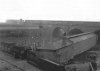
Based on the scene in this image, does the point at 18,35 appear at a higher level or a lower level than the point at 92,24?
lower

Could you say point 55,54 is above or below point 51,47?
below

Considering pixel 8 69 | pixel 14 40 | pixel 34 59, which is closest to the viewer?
pixel 8 69

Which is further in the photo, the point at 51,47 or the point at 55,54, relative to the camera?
the point at 51,47

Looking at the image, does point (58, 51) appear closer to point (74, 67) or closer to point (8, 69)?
point (74, 67)

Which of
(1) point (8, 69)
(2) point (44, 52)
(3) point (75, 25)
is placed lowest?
(1) point (8, 69)

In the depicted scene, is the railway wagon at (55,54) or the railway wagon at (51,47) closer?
the railway wagon at (55,54)

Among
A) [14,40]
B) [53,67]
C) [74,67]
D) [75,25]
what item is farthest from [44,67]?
Answer: [75,25]

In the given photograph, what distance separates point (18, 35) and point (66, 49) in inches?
379

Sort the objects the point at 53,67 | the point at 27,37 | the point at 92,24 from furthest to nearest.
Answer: the point at 92,24 → the point at 27,37 → the point at 53,67

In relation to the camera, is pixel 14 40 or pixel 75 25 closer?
pixel 14 40

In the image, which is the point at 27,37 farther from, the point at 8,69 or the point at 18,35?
the point at 8,69

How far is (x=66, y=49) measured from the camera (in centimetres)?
1052

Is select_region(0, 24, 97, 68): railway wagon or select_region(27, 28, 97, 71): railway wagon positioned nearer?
select_region(27, 28, 97, 71): railway wagon

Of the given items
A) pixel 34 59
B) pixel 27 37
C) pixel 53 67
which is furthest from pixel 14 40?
pixel 53 67
